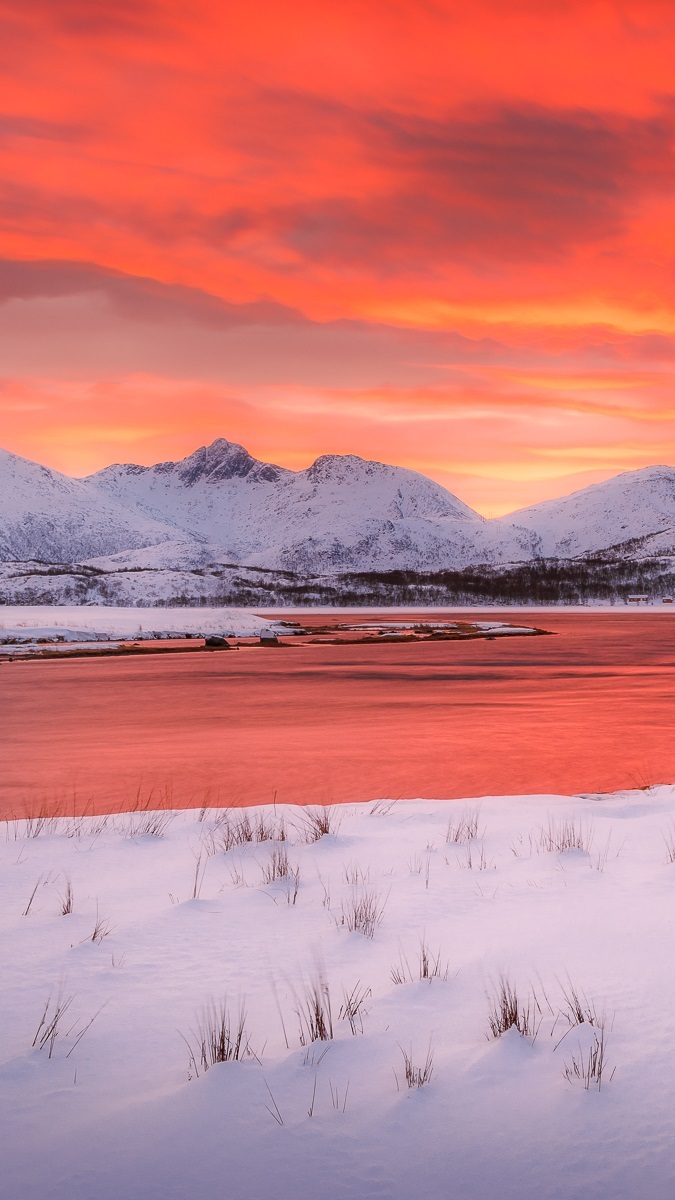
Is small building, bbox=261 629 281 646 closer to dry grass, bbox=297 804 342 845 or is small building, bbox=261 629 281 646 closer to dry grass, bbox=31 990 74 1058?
dry grass, bbox=297 804 342 845

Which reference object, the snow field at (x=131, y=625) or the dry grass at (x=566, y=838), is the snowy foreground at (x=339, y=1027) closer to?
the dry grass at (x=566, y=838)

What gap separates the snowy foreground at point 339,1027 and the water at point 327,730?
306 inches

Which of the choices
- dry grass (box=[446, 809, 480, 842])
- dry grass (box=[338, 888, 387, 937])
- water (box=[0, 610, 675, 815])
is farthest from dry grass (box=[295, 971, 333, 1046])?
water (box=[0, 610, 675, 815])

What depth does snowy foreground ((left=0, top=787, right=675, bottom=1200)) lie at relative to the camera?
A: 3.79 m

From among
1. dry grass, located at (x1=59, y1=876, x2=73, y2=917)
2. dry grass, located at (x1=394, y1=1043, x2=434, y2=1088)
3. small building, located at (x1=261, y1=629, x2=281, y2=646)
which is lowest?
small building, located at (x1=261, y1=629, x2=281, y2=646)

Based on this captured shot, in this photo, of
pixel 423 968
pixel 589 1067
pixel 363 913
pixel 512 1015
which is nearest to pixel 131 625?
pixel 363 913

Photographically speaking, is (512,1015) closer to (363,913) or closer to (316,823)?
(363,913)

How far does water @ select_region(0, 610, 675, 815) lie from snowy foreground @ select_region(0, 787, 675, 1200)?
7.78m

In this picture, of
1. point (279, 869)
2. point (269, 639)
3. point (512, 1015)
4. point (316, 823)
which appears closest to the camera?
point (512, 1015)

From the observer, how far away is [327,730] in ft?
83.0

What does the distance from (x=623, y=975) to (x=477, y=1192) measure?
2.35m

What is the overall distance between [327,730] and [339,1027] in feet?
66.8

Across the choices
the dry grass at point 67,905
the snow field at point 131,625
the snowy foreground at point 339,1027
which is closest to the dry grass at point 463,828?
the snowy foreground at point 339,1027

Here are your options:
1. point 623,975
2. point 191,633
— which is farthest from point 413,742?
point 191,633
